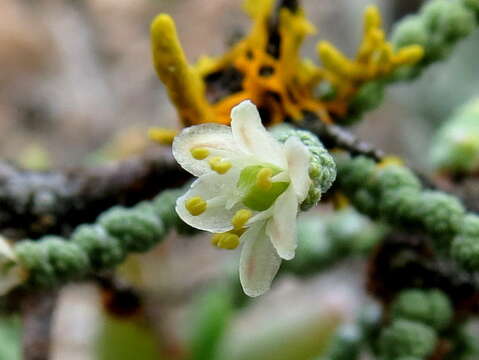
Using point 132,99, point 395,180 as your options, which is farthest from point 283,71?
point 132,99

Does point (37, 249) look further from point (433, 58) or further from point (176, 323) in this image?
point (176, 323)

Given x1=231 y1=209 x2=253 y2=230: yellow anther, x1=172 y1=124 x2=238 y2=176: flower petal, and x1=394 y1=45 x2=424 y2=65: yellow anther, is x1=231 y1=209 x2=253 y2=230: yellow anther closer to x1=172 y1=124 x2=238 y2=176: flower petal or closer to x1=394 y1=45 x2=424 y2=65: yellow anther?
x1=172 y1=124 x2=238 y2=176: flower petal

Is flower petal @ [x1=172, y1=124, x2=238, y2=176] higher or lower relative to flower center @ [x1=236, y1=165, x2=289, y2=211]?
higher

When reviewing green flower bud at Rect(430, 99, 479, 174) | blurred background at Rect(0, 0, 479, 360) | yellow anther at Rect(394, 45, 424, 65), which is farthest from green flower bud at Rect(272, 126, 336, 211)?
blurred background at Rect(0, 0, 479, 360)

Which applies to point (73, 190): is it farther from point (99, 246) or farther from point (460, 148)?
point (460, 148)

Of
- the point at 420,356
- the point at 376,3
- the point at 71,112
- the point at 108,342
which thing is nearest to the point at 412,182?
the point at 420,356

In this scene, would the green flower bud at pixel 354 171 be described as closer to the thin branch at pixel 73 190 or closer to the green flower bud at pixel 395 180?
the green flower bud at pixel 395 180

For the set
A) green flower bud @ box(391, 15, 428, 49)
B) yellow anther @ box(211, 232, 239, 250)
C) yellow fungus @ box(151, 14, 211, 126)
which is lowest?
yellow anther @ box(211, 232, 239, 250)
